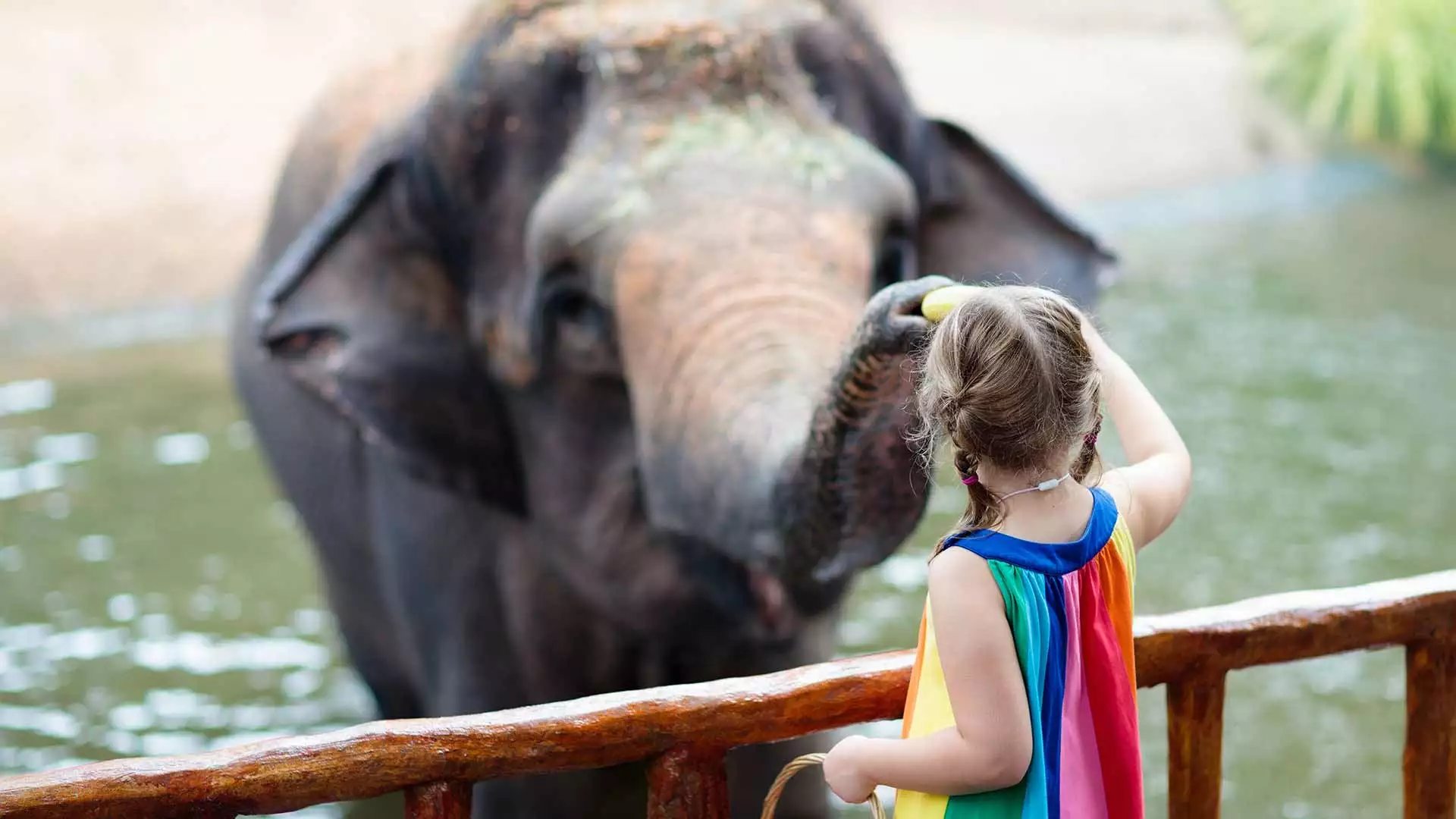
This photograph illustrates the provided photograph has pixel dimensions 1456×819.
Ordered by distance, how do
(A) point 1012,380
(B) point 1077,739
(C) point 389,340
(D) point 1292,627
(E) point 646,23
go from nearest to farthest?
1. (A) point 1012,380
2. (B) point 1077,739
3. (D) point 1292,627
4. (E) point 646,23
5. (C) point 389,340

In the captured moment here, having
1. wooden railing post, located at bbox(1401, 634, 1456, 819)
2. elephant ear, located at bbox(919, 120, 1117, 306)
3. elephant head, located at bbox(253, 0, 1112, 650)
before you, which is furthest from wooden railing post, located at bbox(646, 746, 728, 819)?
elephant ear, located at bbox(919, 120, 1117, 306)

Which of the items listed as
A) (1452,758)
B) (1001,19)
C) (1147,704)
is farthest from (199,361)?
(1001,19)

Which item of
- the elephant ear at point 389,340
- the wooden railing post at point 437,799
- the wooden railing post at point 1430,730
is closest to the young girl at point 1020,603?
the wooden railing post at point 437,799

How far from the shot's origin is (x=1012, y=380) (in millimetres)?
773

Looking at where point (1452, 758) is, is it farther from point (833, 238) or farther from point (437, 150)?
point (437, 150)

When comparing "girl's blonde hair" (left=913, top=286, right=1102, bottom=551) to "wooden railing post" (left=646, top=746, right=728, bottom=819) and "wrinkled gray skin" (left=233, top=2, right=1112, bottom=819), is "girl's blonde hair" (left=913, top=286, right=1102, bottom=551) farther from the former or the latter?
"wrinkled gray skin" (left=233, top=2, right=1112, bottom=819)

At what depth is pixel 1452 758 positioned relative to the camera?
1.25 metres

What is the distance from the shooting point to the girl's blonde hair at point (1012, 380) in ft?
2.55

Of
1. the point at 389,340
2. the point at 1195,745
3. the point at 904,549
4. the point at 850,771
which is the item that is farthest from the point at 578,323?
the point at 904,549

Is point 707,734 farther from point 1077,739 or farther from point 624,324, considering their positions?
point 624,324

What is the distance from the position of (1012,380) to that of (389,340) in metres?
1.34

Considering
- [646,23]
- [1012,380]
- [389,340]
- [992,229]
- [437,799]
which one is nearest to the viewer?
[1012,380]

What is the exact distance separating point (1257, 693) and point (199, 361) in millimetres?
4272

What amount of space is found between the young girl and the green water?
1642mm
